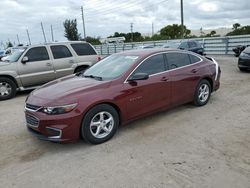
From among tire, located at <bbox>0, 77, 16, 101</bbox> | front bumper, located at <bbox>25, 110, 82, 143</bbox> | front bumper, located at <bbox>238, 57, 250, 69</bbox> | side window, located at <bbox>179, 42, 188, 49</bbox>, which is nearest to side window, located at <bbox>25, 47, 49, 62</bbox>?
tire, located at <bbox>0, 77, 16, 101</bbox>

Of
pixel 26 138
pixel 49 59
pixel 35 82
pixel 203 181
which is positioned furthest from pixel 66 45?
pixel 203 181

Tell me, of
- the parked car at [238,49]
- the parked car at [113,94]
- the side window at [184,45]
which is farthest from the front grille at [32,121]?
the parked car at [238,49]

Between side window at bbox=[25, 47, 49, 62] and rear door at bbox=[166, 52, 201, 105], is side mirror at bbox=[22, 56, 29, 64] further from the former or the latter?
rear door at bbox=[166, 52, 201, 105]

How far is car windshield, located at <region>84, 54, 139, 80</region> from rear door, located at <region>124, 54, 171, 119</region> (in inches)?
9.9

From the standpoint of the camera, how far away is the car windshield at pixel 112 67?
483 cm

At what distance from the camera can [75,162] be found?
3.79m

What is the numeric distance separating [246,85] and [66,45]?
21.3 ft

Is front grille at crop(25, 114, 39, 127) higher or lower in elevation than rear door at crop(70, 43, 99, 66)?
lower

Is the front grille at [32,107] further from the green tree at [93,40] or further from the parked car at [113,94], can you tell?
the green tree at [93,40]

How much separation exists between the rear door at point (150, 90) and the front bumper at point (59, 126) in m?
1.05

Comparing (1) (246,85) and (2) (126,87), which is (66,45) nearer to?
(2) (126,87)

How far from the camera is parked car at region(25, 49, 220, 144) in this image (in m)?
4.01

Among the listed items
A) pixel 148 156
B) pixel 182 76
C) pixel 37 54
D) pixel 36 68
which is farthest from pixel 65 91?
pixel 37 54

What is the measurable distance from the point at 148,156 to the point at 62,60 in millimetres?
6472
